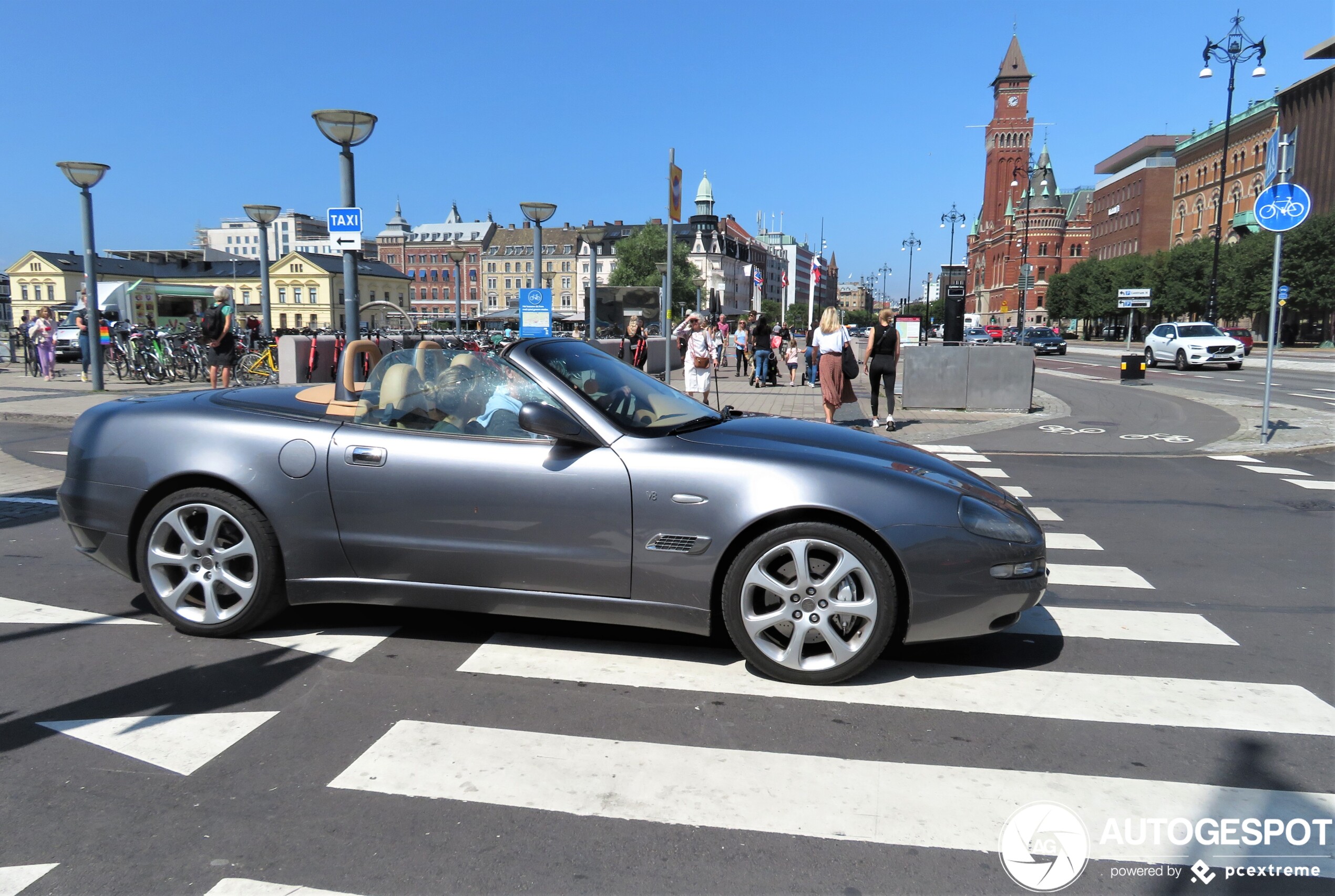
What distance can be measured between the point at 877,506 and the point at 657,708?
1.20 m

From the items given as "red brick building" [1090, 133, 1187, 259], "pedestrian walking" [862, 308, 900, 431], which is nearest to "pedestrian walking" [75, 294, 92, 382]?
"pedestrian walking" [862, 308, 900, 431]

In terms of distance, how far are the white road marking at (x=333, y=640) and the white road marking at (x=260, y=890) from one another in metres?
1.69

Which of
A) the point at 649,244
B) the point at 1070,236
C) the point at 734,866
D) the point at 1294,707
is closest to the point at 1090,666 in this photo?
the point at 1294,707

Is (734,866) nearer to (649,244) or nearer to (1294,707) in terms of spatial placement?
(1294,707)

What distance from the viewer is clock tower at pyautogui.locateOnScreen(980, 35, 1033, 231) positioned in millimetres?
126500

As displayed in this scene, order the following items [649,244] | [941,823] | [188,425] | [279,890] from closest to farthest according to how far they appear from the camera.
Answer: [279,890]
[941,823]
[188,425]
[649,244]

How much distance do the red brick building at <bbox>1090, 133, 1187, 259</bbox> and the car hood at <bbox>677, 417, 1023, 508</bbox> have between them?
100.0 meters

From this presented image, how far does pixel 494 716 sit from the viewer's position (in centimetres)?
354

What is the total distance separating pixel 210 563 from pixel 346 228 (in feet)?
33.7

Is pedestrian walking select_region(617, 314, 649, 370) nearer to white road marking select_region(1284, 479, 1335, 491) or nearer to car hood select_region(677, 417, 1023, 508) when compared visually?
white road marking select_region(1284, 479, 1335, 491)

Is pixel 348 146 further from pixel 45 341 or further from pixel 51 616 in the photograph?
pixel 45 341

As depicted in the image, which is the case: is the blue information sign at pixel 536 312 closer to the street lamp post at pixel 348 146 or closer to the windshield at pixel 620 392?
the street lamp post at pixel 348 146

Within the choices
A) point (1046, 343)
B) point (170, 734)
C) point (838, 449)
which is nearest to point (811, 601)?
point (838, 449)

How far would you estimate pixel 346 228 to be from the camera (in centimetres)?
1352
